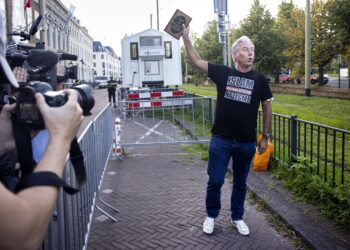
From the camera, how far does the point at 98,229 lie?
4488mm

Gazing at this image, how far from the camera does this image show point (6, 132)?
170 centimetres

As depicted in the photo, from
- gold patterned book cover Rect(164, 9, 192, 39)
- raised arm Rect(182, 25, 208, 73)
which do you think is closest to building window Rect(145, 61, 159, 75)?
gold patterned book cover Rect(164, 9, 192, 39)

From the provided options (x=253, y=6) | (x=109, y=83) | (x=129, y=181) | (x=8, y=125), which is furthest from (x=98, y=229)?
(x=253, y=6)

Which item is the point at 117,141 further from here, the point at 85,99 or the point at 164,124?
the point at 85,99

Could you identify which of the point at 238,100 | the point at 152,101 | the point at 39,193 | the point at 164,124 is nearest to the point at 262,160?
the point at 238,100

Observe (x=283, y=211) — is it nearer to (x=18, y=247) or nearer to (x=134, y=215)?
(x=134, y=215)

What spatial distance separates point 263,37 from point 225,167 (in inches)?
1304

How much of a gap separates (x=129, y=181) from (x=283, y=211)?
277cm

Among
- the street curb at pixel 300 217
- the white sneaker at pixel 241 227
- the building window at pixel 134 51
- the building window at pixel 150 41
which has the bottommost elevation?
the white sneaker at pixel 241 227

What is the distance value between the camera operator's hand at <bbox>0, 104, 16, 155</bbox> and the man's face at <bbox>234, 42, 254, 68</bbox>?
9.04 ft

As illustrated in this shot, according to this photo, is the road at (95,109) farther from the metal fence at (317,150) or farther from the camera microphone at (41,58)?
the metal fence at (317,150)

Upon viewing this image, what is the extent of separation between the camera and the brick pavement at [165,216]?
4.06 meters

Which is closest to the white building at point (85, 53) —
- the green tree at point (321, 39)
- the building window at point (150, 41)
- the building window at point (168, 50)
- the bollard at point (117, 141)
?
the green tree at point (321, 39)

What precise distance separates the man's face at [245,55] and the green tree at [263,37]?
107 feet
